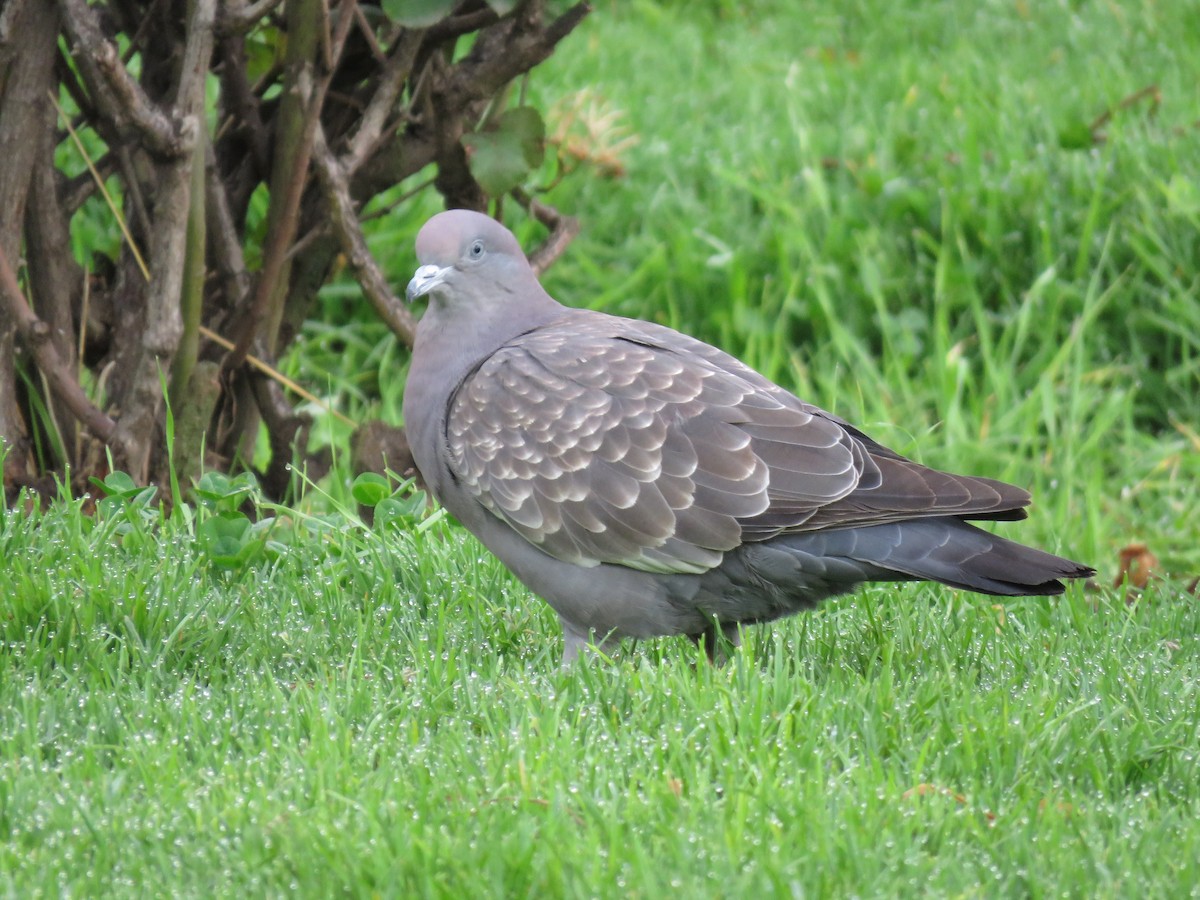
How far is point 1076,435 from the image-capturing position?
19.1ft

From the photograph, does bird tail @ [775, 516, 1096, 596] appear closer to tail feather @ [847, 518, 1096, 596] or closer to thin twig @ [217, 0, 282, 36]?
tail feather @ [847, 518, 1096, 596]

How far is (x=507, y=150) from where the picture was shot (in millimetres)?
4293

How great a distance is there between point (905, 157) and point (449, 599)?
3.89m

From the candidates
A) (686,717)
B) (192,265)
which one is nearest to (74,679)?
(686,717)

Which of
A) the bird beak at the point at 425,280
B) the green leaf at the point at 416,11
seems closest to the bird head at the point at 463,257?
the bird beak at the point at 425,280

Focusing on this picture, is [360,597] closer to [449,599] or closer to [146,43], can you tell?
[449,599]

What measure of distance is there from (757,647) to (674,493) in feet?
1.50

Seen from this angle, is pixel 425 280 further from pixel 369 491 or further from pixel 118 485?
pixel 118 485

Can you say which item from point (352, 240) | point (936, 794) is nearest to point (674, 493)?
point (936, 794)

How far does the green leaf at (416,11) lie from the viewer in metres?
3.95

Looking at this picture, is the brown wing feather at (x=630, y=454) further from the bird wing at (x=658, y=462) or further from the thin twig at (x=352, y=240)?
the thin twig at (x=352, y=240)

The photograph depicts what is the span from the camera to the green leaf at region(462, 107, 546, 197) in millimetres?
4266

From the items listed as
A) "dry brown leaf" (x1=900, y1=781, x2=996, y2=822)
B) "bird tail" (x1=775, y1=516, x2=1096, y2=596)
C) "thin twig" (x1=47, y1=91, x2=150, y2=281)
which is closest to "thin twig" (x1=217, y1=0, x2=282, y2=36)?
"thin twig" (x1=47, y1=91, x2=150, y2=281)

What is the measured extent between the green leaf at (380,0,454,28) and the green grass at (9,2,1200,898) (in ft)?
4.32
